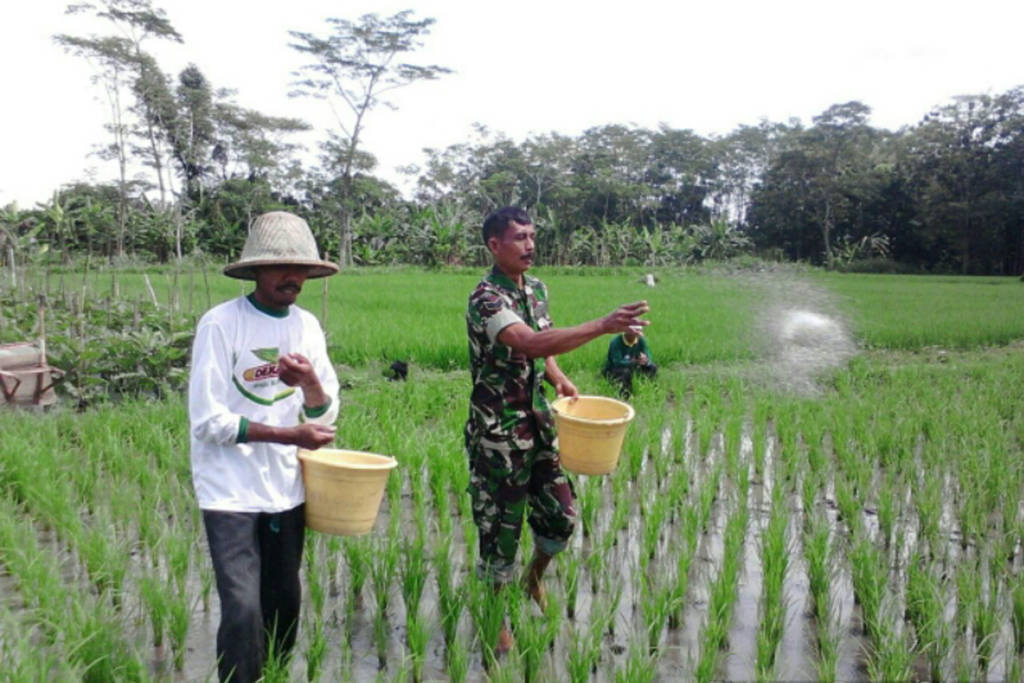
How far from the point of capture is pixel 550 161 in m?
32.8

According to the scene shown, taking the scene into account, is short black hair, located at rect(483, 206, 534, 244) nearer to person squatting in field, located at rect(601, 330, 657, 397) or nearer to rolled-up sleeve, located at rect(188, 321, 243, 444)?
rolled-up sleeve, located at rect(188, 321, 243, 444)

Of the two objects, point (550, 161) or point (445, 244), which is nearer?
point (445, 244)

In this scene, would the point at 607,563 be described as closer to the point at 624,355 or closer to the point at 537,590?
the point at 537,590

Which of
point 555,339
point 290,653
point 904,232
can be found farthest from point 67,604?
point 904,232

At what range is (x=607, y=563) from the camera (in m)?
2.89

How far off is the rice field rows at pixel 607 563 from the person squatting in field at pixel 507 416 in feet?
0.67

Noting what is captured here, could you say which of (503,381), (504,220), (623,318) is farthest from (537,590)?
(504,220)

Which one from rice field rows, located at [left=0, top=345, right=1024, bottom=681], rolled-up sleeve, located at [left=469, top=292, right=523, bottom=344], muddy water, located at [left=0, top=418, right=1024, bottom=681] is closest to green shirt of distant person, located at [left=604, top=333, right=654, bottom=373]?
rice field rows, located at [left=0, top=345, right=1024, bottom=681]

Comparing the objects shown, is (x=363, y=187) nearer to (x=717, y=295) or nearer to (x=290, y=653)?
(x=717, y=295)

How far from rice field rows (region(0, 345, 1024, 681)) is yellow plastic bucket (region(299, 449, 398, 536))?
1.20 ft

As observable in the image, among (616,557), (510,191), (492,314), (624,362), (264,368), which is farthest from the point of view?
(510,191)

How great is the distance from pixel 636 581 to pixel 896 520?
1.33 m

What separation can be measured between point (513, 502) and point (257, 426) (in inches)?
33.9

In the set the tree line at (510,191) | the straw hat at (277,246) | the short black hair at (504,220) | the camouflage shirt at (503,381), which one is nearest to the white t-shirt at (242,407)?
the straw hat at (277,246)
